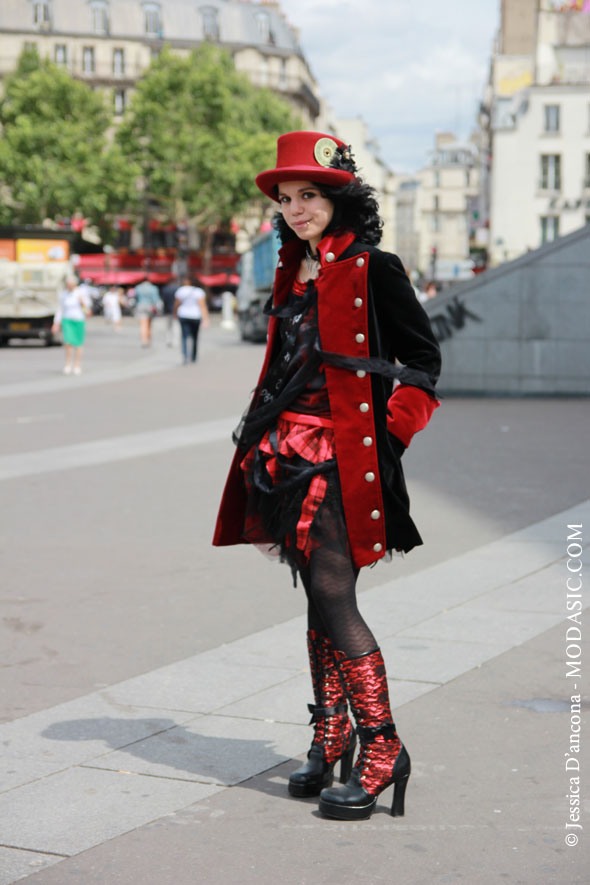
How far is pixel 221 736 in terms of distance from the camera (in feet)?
12.9

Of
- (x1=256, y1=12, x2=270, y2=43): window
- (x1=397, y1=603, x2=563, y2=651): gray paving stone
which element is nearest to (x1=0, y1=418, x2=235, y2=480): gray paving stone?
(x1=397, y1=603, x2=563, y2=651): gray paving stone

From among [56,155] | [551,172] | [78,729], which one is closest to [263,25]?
[56,155]

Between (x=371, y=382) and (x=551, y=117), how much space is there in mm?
60928

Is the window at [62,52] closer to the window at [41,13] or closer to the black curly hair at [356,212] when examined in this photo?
the window at [41,13]

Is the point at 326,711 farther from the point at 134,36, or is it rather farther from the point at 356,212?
the point at 134,36

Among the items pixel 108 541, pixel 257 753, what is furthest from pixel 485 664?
pixel 108 541

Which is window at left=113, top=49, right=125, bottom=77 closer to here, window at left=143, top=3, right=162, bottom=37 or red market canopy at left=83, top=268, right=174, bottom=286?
window at left=143, top=3, right=162, bottom=37

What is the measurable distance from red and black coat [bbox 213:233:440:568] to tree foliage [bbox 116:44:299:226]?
2684 inches

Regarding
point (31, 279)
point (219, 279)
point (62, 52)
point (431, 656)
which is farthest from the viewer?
point (62, 52)

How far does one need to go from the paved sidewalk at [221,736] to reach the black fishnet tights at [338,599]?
45 centimetres

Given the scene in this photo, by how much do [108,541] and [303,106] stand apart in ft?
298

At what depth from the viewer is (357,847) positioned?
3.10 meters

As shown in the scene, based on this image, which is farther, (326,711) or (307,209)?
(326,711)

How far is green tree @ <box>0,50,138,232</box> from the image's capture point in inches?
2672
